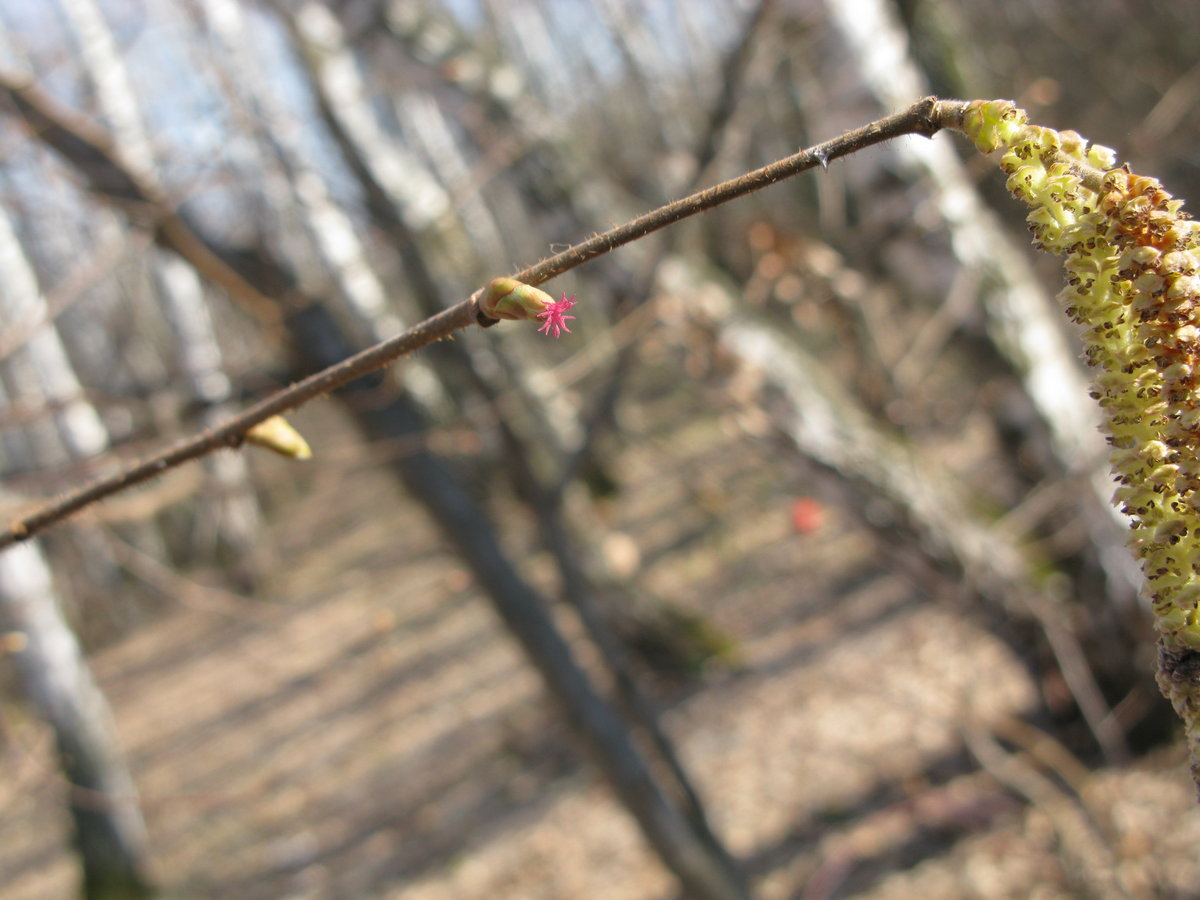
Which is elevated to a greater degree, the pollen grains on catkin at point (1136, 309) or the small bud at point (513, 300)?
the small bud at point (513, 300)

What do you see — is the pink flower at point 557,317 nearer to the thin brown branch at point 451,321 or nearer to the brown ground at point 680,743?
the thin brown branch at point 451,321

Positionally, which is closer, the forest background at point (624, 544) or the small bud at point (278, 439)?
the small bud at point (278, 439)

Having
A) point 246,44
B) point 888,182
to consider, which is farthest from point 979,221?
point 246,44

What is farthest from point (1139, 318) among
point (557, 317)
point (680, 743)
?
point (680, 743)

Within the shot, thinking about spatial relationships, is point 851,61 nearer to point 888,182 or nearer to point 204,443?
point 888,182

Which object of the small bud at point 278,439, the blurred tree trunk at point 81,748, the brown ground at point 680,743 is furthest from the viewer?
the blurred tree trunk at point 81,748

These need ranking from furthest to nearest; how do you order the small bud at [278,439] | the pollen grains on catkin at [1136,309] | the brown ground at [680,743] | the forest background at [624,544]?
the brown ground at [680,743]
the forest background at [624,544]
the small bud at [278,439]
the pollen grains on catkin at [1136,309]

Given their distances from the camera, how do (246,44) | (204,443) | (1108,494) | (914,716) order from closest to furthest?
(204,443) < (1108,494) < (914,716) < (246,44)

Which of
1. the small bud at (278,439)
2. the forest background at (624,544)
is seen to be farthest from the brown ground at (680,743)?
the small bud at (278,439)
